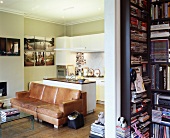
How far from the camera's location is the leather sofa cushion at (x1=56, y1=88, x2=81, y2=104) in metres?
4.59

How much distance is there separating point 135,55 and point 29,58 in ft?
17.4

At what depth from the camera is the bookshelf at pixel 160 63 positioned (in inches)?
104

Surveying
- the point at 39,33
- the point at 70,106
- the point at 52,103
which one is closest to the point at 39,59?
the point at 39,33

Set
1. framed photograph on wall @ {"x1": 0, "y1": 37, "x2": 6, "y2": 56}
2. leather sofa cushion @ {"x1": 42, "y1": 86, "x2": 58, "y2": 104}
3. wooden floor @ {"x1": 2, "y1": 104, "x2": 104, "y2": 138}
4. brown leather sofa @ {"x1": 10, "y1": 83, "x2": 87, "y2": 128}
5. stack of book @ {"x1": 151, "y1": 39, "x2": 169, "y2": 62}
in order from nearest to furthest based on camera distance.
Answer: stack of book @ {"x1": 151, "y1": 39, "x2": 169, "y2": 62}
wooden floor @ {"x1": 2, "y1": 104, "x2": 104, "y2": 138}
brown leather sofa @ {"x1": 10, "y1": 83, "x2": 87, "y2": 128}
leather sofa cushion @ {"x1": 42, "y1": 86, "x2": 58, "y2": 104}
framed photograph on wall @ {"x1": 0, "y1": 37, "x2": 6, "y2": 56}

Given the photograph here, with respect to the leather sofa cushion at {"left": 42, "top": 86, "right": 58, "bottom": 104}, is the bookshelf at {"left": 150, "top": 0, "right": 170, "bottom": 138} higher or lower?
higher

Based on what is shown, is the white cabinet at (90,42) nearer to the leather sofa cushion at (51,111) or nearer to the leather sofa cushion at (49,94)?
the leather sofa cushion at (49,94)

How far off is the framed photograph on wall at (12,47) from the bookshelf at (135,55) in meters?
4.93

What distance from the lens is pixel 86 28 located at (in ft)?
25.5

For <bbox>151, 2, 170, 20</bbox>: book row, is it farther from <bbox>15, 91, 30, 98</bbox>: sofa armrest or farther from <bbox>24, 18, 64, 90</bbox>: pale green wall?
<bbox>24, 18, 64, 90</bbox>: pale green wall

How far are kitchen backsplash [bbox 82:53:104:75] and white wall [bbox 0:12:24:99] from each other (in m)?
2.63

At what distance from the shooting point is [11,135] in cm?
377

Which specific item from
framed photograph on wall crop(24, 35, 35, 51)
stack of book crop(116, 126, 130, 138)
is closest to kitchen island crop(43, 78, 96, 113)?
framed photograph on wall crop(24, 35, 35, 51)

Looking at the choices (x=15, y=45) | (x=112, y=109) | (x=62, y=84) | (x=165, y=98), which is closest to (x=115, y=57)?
(x=112, y=109)

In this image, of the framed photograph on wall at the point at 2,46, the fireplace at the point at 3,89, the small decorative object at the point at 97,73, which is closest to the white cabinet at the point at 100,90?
the small decorative object at the point at 97,73
